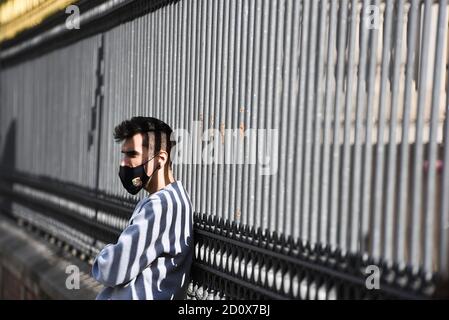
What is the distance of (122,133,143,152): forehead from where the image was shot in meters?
5.58

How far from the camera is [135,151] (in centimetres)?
560

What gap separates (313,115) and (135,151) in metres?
1.36

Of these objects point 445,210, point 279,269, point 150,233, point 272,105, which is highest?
point 272,105

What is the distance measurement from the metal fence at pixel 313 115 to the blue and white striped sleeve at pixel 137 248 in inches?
18.2

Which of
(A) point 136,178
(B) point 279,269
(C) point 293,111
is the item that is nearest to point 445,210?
(C) point 293,111

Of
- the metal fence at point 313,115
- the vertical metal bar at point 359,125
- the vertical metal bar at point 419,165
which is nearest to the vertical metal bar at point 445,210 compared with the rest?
the metal fence at point 313,115

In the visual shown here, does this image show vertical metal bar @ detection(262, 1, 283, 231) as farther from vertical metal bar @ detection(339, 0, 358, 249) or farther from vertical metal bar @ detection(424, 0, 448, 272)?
vertical metal bar @ detection(424, 0, 448, 272)

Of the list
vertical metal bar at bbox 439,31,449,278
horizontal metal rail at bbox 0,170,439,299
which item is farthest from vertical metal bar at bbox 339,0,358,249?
vertical metal bar at bbox 439,31,449,278
